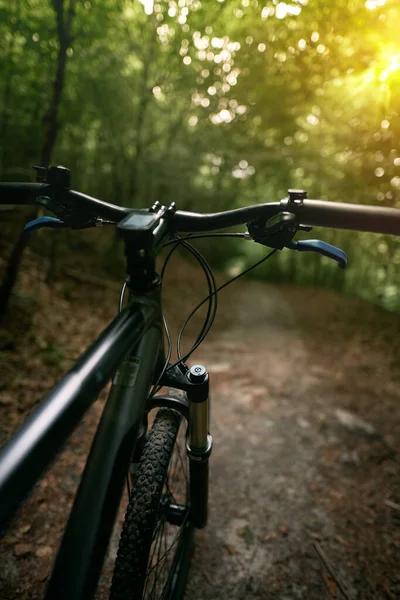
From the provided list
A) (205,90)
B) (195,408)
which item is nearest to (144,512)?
(195,408)

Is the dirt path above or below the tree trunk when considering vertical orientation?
below

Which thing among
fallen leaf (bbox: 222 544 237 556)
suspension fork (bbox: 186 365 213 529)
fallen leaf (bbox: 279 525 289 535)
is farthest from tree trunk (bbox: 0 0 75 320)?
fallen leaf (bbox: 279 525 289 535)

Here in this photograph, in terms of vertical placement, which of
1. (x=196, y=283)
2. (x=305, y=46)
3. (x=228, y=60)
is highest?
(x=228, y=60)

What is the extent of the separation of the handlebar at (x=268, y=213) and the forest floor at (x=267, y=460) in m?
2.15

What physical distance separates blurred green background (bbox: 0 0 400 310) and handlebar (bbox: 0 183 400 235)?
2.45 m

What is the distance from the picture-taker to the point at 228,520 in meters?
2.50

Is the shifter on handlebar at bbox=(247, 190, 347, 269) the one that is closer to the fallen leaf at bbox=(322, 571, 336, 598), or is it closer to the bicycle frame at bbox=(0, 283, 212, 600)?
the bicycle frame at bbox=(0, 283, 212, 600)

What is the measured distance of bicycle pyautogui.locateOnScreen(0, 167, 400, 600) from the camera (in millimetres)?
752

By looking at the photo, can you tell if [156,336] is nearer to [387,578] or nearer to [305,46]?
[387,578]

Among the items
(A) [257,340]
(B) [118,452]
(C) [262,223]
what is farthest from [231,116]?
(B) [118,452]

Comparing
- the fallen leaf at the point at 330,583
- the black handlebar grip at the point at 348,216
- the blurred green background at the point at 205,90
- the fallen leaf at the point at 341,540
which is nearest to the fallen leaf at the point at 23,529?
the fallen leaf at the point at 330,583

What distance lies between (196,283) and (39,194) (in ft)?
31.8

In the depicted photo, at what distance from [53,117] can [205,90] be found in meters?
3.89

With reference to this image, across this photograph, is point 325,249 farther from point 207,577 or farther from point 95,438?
point 207,577
